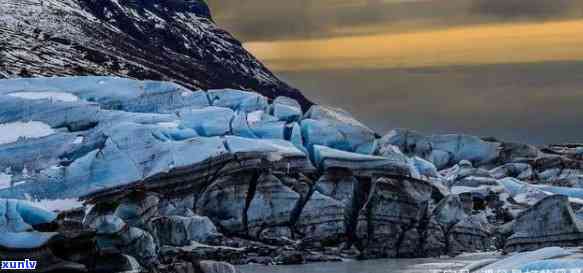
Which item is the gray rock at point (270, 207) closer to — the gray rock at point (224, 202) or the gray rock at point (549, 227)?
the gray rock at point (224, 202)

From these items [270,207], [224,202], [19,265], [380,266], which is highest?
[224,202]

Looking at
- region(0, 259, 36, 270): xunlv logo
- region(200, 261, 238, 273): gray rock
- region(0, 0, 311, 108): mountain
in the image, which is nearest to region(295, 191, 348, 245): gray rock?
region(200, 261, 238, 273): gray rock

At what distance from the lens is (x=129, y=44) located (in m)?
131

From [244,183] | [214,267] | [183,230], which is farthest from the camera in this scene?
[244,183]

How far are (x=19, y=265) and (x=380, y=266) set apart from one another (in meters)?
11.9

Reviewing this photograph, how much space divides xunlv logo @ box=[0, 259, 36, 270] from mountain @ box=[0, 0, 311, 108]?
65.5 metres

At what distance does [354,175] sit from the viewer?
42.6 m

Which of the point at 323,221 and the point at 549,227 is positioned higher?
the point at 323,221

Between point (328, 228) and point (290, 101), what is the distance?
1126 centimetres

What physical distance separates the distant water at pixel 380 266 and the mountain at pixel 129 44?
58885mm

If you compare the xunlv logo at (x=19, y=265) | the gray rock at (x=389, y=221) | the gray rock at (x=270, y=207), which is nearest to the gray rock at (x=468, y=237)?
the gray rock at (x=389, y=221)

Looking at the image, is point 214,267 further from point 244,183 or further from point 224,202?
point 244,183

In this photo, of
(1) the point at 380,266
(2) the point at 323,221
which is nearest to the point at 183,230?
(2) the point at 323,221

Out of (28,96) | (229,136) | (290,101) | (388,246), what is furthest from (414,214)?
(28,96)
